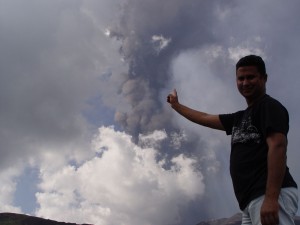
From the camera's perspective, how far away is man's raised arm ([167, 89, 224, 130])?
5.57 metres

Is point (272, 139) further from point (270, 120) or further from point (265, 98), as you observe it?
point (265, 98)

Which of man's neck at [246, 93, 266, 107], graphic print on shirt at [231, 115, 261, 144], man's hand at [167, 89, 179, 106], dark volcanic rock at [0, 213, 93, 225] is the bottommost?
graphic print on shirt at [231, 115, 261, 144]

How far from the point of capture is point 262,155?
4469mm

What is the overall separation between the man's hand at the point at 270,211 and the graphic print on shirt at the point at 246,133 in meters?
0.79

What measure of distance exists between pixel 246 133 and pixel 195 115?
1.36 meters

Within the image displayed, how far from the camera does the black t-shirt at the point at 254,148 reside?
172 inches

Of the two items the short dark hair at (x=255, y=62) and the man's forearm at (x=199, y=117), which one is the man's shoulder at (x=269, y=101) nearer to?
the short dark hair at (x=255, y=62)

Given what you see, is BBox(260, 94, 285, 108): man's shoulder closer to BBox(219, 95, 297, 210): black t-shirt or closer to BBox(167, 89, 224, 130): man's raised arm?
BBox(219, 95, 297, 210): black t-shirt

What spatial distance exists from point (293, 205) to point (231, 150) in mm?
1028

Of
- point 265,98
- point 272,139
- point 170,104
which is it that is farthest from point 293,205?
point 170,104

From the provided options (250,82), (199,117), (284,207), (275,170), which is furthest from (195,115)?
(284,207)

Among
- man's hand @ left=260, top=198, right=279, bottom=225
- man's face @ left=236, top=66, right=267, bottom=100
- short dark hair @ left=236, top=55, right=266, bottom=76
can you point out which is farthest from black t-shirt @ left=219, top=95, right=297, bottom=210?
short dark hair @ left=236, top=55, right=266, bottom=76

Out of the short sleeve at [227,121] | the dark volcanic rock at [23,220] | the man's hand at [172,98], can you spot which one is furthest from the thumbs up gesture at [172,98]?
the dark volcanic rock at [23,220]

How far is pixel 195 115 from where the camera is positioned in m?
5.96
